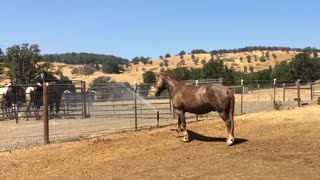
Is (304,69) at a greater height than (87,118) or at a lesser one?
greater

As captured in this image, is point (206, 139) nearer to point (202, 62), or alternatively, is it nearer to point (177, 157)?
point (177, 157)

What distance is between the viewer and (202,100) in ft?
40.6

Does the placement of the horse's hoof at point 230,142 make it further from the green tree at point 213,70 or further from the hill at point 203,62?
the hill at point 203,62

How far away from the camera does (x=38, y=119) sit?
21094 mm

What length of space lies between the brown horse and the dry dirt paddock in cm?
59

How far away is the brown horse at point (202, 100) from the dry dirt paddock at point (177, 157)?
0.59 metres

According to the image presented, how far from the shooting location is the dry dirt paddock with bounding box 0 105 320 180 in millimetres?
8781

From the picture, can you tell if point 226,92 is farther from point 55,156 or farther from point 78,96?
point 78,96

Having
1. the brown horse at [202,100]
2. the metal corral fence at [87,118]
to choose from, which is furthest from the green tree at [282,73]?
the brown horse at [202,100]

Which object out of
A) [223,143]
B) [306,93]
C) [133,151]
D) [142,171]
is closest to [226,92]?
[223,143]

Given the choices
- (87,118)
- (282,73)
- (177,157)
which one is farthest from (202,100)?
(282,73)

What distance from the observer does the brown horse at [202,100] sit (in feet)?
39.0

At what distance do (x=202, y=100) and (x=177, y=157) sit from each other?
2467mm

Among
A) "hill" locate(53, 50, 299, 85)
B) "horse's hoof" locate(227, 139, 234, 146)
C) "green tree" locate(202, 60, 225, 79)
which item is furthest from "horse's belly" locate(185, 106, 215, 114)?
"hill" locate(53, 50, 299, 85)
